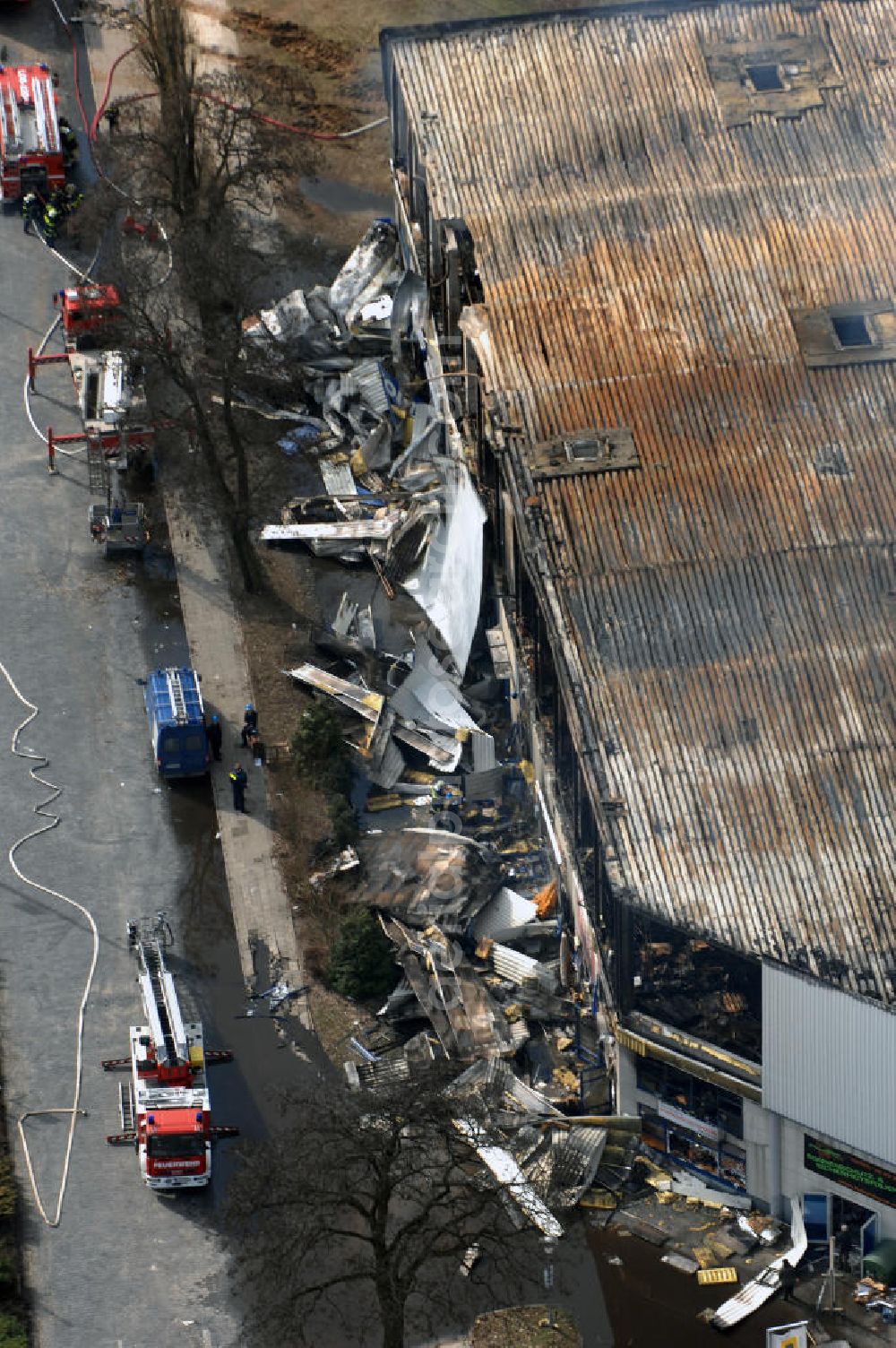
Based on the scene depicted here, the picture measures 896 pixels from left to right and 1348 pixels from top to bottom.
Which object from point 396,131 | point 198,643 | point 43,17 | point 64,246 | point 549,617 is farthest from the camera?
point 43,17

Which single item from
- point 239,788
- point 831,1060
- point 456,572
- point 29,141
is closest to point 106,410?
point 456,572

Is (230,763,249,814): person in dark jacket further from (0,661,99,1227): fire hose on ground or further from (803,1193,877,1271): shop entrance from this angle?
(803,1193,877,1271): shop entrance

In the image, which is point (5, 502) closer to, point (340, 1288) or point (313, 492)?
point (313, 492)

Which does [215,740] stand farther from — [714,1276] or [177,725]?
[714,1276]

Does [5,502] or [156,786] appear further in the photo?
[5,502]

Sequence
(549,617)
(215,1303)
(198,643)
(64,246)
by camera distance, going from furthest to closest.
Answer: (64,246) < (198,643) < (549,617) < (215,1303)

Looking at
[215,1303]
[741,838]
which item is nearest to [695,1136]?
[741,838]

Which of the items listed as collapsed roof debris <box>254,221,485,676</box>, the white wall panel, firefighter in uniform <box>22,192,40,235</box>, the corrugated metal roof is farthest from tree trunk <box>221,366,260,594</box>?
the white wall panel
